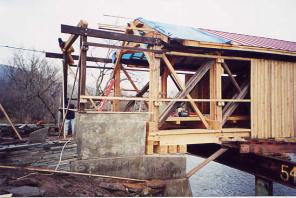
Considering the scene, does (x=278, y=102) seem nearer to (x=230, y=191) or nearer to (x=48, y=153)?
(x=48, y=153)

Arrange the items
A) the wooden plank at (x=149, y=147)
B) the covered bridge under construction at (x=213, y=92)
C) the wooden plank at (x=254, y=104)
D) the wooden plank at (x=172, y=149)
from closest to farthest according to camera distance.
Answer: the covered bridge under construction at (x=213, y=92)
the wooden plank at (x=149, y=147)
the wooden plank at (x=172, y=149)
the wooden plank at (x=254, y=104)

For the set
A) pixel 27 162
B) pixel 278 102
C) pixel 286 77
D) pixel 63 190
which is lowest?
pixel 63 190

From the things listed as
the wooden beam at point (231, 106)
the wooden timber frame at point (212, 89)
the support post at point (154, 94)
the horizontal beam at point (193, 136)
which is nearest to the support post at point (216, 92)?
the wooden timber frame at point (212, 89)

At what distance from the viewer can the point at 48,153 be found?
655 cm

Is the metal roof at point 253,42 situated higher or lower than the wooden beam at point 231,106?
higher

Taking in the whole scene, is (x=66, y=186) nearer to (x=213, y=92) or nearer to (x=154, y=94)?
(x=154, y=94)

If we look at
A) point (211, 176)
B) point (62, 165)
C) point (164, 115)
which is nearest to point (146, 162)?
point (164, 115)

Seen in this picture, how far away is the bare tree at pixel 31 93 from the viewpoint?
1725 cm

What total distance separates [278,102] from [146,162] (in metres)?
5.50

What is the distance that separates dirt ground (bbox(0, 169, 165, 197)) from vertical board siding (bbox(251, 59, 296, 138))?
4407 mm

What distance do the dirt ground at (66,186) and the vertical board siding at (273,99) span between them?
4407 mm

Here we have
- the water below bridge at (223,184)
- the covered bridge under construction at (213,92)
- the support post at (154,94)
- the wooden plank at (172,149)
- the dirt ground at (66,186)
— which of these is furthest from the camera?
the water below bridge at (223,184)

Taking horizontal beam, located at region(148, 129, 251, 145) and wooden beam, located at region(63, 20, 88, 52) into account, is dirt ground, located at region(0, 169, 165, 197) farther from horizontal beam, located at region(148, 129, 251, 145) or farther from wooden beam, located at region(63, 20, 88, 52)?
wooden beam, located at region(63, 20, 88, 52)

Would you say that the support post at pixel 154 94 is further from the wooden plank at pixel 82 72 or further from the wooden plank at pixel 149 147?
the wooden plank at pixel 82 72
